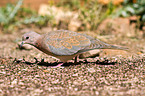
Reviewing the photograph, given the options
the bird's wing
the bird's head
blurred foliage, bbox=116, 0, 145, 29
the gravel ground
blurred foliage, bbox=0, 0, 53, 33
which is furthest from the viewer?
blurred foliage, bbox=0, 0, 53, 33

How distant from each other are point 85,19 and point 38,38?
13.7 ft

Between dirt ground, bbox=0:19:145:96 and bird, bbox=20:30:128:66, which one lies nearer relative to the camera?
dirt ground, bbox=0:19:145:96

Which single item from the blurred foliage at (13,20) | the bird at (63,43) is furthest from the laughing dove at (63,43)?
the blurred foliage at (13,20)

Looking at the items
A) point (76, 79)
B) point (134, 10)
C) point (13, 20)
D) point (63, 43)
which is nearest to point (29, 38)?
point (63, 43)

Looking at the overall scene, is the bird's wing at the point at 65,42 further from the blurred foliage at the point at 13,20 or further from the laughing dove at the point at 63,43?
the blurred foliage at the point at 13,20

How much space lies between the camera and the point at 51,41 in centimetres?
425

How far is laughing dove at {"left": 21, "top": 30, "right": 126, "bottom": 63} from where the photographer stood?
4195 mm

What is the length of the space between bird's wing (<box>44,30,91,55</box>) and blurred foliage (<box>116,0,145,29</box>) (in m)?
4.80

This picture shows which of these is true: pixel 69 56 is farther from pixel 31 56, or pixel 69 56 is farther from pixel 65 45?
Answer: pixel 31 56

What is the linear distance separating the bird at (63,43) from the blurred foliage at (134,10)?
4735 mm

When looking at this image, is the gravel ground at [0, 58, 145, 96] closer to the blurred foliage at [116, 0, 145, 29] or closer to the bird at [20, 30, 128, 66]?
the bird at [20, 30, 128, 66]

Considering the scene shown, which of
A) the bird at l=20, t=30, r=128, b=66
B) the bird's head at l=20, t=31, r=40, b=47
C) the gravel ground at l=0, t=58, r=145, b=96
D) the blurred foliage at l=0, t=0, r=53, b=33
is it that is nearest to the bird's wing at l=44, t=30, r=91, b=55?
the bird at l=20, t=30, r=128, b=66

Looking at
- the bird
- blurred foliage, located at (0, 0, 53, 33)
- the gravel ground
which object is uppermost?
blurred foliage, located at (0, 0, 53, 33)

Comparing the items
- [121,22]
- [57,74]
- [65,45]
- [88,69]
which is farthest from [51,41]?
[121,22]
